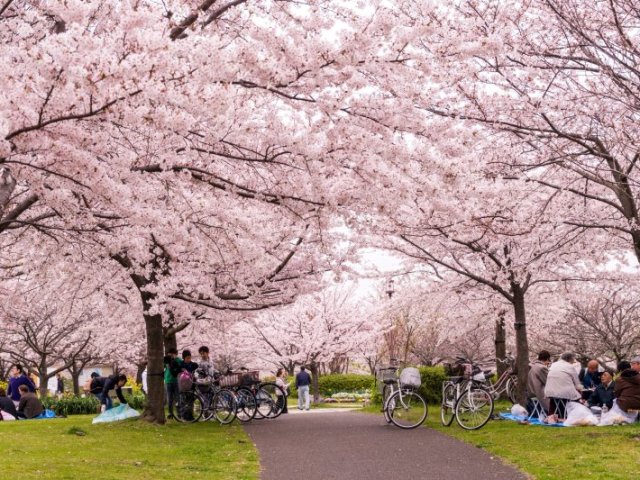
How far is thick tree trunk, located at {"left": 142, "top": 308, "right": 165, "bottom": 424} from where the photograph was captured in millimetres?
14375

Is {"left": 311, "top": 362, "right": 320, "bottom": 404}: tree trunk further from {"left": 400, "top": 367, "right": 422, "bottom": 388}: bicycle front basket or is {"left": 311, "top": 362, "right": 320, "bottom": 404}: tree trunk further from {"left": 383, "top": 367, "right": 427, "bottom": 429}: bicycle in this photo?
{"left": 400, "top": 367, "right": 422, "bottom": 388}: bicycle front basket

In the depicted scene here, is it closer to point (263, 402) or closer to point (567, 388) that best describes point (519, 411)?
point (567, 388)

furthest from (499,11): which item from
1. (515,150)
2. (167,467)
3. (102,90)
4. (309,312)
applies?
(309,312)

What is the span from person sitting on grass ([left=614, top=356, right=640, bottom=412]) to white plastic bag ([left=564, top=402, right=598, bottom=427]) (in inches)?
19.4

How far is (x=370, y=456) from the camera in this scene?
962 centimetres

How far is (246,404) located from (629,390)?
26.3ft

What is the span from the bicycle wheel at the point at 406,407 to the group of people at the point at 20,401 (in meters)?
9.51

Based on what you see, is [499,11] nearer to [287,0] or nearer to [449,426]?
[287,0]

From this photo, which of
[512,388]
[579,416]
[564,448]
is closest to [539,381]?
[579,416]

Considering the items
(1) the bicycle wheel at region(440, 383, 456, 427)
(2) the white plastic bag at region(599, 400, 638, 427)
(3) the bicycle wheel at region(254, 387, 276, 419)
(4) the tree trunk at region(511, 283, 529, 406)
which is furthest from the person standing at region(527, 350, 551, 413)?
(3) the bicycle wheel at region(254, 387, 276, 419)

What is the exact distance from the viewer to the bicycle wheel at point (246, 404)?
16.3m

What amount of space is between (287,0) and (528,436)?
6982mm

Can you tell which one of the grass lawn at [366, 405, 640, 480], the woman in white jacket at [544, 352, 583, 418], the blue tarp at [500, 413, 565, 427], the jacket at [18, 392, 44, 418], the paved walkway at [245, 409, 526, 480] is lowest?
the paved walkway at [245, 409, 526, 480]

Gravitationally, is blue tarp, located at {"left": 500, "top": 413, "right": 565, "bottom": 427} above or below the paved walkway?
above
